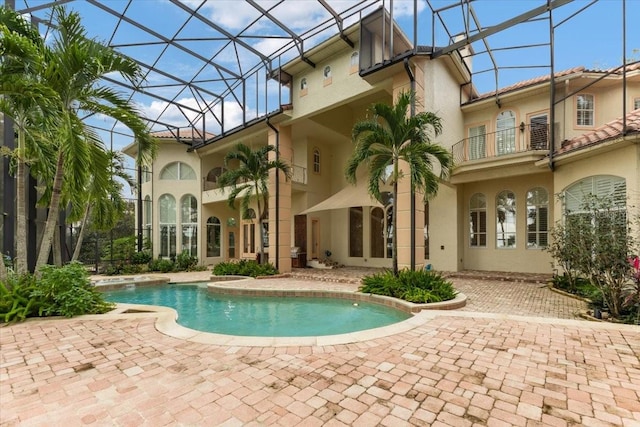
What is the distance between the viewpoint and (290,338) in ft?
17.9

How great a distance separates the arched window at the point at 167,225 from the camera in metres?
21.3

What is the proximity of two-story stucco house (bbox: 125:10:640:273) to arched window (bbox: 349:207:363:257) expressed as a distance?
0.20ft

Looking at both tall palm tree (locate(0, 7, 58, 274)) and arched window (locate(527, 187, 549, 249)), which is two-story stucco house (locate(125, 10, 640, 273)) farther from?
tall palm tree (locate(0, 7, 58, 274))

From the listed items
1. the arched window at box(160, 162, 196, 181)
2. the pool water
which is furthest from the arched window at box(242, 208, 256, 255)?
the pool water

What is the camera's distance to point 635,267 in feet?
20.9

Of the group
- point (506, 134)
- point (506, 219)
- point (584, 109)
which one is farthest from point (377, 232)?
point (584, 109)

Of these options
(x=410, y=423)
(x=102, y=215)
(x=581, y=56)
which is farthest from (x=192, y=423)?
(x=581, y=56)

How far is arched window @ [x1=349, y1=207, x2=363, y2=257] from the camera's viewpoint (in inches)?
724

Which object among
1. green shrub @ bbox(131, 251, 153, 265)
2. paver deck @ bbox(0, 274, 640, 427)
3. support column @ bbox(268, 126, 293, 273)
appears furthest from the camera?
green shrub @ bbox(131, 251, 153, 265)

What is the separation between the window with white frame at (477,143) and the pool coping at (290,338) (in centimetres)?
931

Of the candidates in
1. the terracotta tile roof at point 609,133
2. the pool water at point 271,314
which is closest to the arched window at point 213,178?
the pool water at point 271,314

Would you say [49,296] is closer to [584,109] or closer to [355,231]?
[355,231]

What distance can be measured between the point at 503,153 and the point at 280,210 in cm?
1092

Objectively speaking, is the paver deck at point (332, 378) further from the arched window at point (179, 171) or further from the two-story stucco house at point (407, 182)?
the arched window at point (179, 171)
